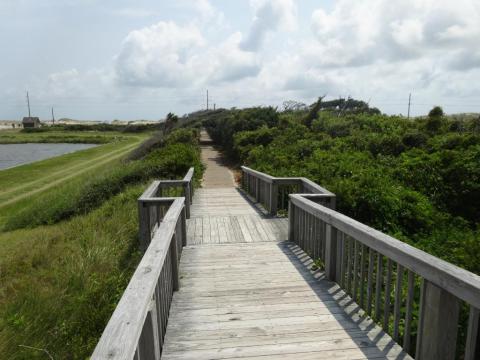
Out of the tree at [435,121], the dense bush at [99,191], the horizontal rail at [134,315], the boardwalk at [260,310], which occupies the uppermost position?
the tree at [435,121]

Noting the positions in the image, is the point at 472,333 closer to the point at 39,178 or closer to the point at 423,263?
the point at 423,263

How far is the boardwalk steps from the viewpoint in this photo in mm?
2645

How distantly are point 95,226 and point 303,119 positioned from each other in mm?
19762

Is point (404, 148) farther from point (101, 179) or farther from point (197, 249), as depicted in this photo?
point (101, 179)

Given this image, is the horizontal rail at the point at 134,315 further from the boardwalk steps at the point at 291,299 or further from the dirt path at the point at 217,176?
the dirt path at the point at 217,176

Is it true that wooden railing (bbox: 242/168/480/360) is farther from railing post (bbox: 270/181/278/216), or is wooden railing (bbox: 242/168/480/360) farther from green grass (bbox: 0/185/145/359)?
railing post (bbox: 270/181/278/216)

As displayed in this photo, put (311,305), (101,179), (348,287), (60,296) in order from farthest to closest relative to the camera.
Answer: (101,179)
(60,296)
(348,287)
(311,305)

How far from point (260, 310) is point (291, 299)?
1.50 feet

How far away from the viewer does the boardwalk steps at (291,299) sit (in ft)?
8.68

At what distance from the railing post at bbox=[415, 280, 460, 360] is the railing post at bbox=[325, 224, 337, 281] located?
6.03 ft

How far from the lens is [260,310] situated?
4.02 meters

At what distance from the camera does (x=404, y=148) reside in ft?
48.6

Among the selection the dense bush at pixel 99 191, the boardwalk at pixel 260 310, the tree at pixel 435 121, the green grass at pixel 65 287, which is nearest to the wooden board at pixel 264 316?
the boardwalk at pixel 260 310

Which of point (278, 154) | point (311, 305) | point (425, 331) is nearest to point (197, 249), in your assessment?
point (311, 305)
